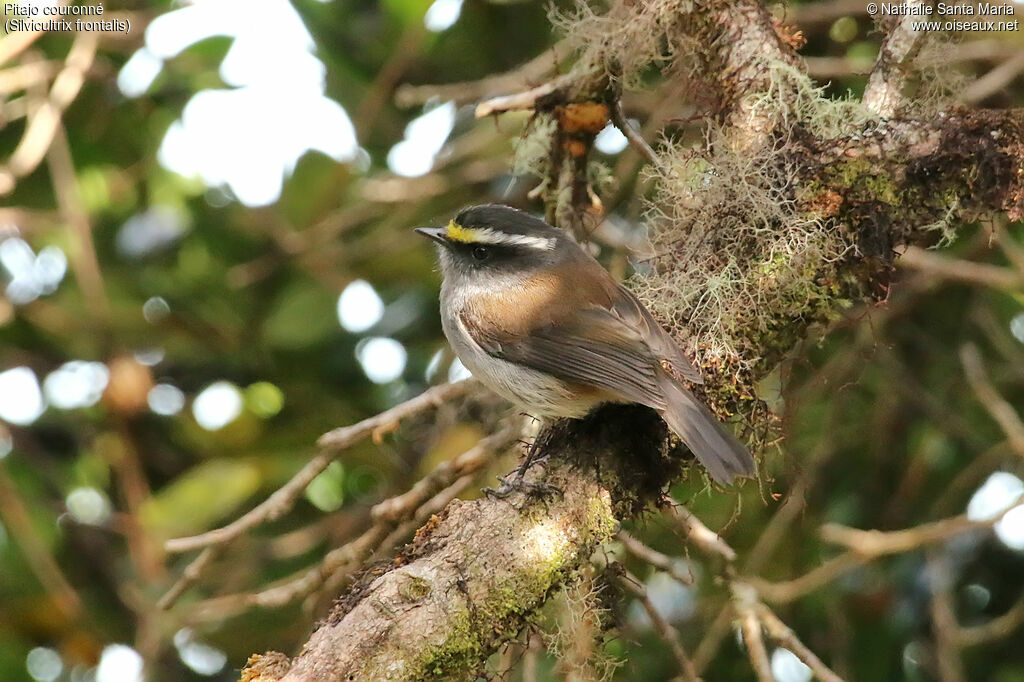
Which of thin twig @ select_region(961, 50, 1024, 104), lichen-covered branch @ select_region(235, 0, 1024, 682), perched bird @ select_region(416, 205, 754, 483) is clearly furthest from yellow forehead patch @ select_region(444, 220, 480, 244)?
thin twig @ select_region(961, 50, 1024, 104)

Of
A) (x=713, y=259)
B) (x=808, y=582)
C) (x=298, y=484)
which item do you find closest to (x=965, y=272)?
(x=808, y=582)

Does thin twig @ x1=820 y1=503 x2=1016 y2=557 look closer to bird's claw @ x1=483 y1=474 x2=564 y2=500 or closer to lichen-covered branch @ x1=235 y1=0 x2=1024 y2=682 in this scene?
lichen-covered branch @ x1=235 y1=0 x2=1024 y2=682

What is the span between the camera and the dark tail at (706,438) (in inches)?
113

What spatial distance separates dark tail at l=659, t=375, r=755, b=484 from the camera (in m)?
2.87

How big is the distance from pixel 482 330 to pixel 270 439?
132 centimetres

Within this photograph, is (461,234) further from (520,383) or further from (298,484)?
(298,484)

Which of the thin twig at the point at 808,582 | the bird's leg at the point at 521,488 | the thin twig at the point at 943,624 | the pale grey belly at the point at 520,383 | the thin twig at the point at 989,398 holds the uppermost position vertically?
the bird's leg at the point at 521,488

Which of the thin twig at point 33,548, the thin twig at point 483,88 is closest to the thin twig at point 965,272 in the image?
the thin twig at point 483,88

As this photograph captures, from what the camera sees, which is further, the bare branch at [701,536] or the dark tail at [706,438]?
the bare branch at [701,536]

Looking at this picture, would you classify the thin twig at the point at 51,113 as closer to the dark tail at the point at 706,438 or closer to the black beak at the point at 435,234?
the black beak at the point at 435,234

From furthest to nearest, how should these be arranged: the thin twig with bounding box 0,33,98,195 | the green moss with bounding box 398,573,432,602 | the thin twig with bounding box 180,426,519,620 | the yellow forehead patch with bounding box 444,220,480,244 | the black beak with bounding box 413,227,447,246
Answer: the thin twig with bounding box 0,33,98,195 → the black beak with bounding box 413,227,447,246 → the yellow forehead patch with bounding box 444,220,480,244 → the thin twig with bounding box 180,426,519,620 → the green moss with bounding box 398,573,432,602

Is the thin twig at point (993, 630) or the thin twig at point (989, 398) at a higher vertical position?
the thin twig at point (989, 398)

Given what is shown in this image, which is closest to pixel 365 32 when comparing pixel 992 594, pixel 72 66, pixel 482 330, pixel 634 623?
pixel 72 66

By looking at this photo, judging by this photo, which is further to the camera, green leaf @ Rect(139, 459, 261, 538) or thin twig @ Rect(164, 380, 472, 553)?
green leaf @ Rect(139, 459, 261, 538)
